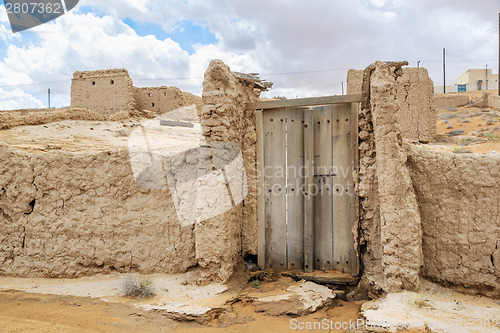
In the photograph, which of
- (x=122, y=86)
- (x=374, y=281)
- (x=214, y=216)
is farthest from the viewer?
(x=122, y=86)

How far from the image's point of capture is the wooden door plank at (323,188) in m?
4.68

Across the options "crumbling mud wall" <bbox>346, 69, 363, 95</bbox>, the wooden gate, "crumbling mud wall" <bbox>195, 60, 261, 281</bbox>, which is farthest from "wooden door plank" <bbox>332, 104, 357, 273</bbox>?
"crumbling mud wall" <bbox>346, 69, 363, 95</bbox>

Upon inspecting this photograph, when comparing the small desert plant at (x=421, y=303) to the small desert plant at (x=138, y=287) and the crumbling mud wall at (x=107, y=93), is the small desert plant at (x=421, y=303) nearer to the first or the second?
the small desert plant at (x=138, y=287)

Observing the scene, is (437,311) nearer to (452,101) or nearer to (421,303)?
(421,303)

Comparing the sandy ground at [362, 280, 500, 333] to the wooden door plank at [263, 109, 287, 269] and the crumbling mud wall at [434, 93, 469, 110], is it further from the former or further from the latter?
the crumbling mud wall at [434, 93, 469, 110]

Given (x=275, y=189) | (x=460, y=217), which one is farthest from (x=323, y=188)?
(x=460, y=217)

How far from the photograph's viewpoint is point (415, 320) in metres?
3.04

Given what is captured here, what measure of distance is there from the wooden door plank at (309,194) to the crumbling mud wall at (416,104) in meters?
8.29

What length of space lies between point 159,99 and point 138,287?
14620 millimetres

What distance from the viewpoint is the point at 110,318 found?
362cm

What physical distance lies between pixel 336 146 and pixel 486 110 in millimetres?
19157

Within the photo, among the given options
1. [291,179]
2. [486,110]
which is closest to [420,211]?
[291,179]

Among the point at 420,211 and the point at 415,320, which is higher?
the point at 420,211

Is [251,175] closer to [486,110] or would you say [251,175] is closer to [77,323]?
[77,323]
